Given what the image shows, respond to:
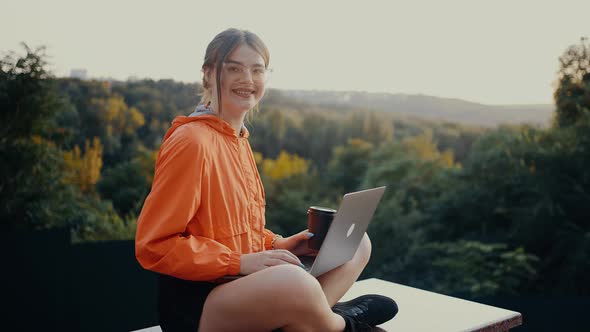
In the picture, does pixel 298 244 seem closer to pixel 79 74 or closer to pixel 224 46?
pixel 224 46

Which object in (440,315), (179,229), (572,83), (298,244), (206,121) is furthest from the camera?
(572,83)

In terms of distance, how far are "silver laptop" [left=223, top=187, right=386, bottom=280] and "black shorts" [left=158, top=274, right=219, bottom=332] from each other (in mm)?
115

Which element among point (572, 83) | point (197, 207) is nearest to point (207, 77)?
point (197, 207)

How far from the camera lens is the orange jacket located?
6.07ft

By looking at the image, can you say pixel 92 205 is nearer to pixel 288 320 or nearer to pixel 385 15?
pixel 385 15

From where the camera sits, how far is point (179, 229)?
1.86m

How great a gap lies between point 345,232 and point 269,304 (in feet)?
1.33

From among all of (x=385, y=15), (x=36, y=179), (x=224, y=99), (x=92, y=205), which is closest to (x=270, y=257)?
(x=224, y=99)

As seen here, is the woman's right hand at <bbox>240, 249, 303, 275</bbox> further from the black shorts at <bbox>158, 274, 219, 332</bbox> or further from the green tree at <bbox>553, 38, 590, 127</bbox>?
the green tree at <bbox>553, 38, 590, 127</bbox>

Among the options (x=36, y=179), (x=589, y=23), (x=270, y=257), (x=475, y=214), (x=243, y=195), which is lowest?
(x=475, y=214)

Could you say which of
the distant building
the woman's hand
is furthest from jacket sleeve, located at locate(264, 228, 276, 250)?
the distant building

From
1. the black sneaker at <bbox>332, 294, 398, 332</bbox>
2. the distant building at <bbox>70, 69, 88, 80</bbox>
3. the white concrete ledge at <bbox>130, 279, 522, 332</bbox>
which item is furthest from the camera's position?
the distant building at <bbox>70, 69, 88, 80</bbox>

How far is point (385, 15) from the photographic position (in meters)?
8.02

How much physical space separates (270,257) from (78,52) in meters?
5.14
